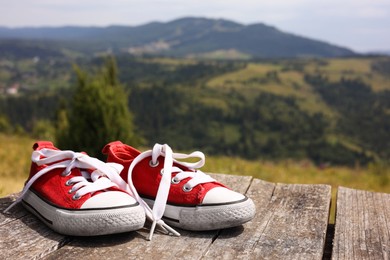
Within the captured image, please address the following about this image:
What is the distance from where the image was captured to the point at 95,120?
10.6 m

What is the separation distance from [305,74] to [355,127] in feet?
212

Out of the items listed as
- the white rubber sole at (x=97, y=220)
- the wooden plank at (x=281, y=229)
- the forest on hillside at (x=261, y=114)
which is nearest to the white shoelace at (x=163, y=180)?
the white rubber sole at (x=97, y=220)

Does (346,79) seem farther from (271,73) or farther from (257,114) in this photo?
(257,114)

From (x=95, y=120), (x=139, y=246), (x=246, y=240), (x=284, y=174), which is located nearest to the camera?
(x=139, y=246)

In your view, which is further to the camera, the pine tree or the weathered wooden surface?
the pine tree

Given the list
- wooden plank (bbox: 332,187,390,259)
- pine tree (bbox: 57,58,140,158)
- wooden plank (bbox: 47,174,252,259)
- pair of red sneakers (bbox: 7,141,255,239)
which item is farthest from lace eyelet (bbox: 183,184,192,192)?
pine tree (bbox: 57,58,140,158)

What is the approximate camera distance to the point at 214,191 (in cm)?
213

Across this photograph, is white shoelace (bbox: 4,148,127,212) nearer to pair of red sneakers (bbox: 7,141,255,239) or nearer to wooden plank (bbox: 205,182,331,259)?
pair of red sneakers (bbox: 7,141,255,239)

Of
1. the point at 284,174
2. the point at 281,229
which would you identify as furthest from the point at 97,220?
the point at 284,174

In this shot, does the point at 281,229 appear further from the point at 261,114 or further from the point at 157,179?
the point at 261,114

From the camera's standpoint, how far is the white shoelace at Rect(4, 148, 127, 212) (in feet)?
6.85

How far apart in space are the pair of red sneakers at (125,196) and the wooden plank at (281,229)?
12cm

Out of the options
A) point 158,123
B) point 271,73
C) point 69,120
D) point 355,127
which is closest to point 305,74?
point 271,73

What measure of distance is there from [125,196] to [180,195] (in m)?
0.27
